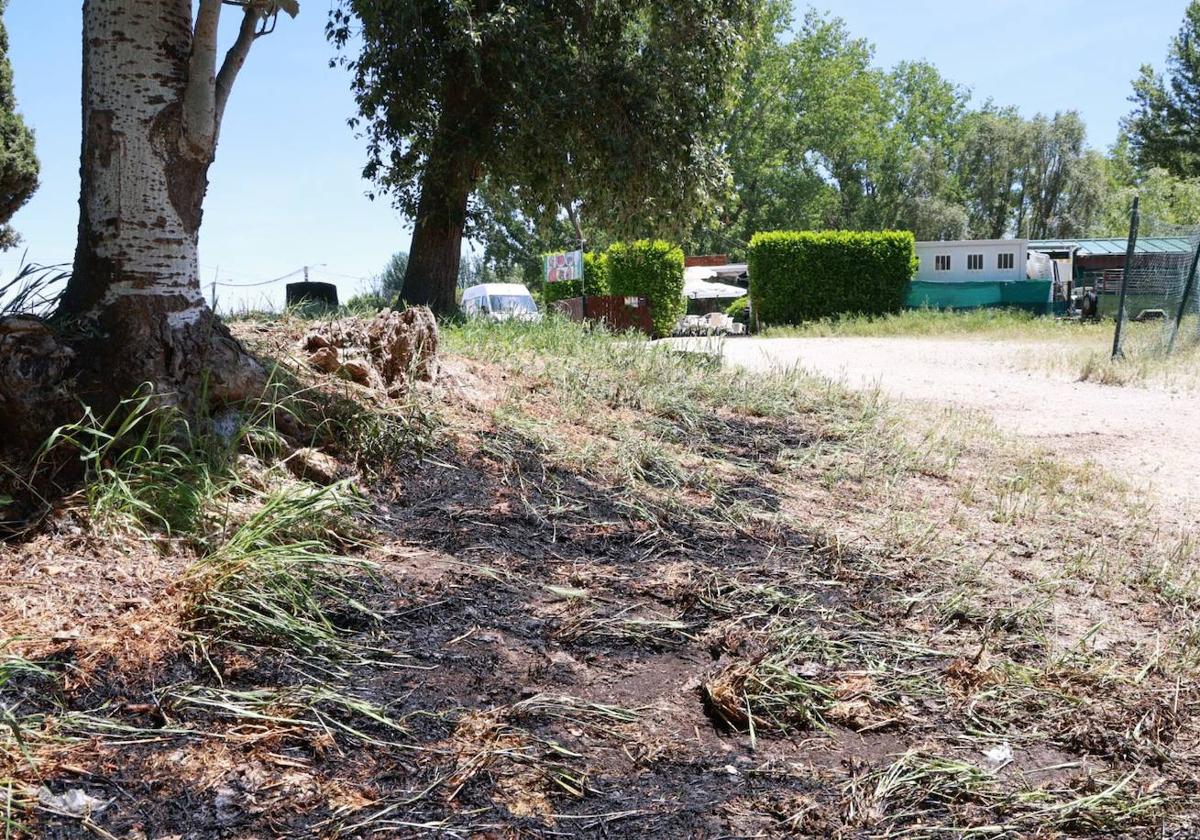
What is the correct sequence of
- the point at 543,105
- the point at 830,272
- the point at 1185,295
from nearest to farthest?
the point at 543,105 → the point at 1185,295 → the point at 830,272

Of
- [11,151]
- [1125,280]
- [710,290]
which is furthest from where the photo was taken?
[710,290]

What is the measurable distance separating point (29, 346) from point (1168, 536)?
5.75 m

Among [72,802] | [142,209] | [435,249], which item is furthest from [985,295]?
[72,802]

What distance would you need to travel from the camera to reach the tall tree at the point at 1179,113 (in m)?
41.5

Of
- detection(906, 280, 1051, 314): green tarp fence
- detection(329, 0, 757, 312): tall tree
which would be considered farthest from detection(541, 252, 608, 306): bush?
detection(329, 0, 757, 312): tall tree

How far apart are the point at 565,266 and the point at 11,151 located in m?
9.65

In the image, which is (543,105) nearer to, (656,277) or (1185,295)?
(1185,295)

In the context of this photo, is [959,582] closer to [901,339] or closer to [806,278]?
[901,339]

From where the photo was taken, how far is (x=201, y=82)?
4598 mm

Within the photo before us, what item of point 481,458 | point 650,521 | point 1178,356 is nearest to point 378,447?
point 481,458

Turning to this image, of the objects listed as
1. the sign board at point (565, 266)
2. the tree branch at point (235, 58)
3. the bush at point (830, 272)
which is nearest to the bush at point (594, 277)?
the bush at point (830, 272)

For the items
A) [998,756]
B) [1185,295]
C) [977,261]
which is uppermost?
[977,261]

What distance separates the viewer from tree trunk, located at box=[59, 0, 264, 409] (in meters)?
4.29

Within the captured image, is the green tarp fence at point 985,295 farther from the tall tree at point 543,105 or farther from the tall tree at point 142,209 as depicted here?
the tall tree at point 142,209
